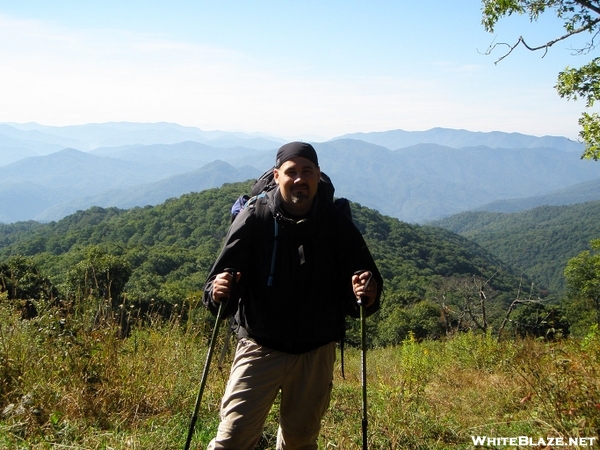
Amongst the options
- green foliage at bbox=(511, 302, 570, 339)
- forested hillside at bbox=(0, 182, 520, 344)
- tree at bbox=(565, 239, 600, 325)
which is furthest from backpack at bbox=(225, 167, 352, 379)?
tree at bbox=(565, 239, 600, 325)

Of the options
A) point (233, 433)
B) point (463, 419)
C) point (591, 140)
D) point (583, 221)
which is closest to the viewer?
point (233, 433)

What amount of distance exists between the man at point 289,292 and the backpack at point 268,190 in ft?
0.28

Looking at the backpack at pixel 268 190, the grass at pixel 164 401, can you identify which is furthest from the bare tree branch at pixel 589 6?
the backpack at pixel 268 190

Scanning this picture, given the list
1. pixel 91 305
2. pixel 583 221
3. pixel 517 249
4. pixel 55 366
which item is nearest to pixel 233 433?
pixel 55 366

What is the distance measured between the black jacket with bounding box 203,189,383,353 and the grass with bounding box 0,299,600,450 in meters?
1.11

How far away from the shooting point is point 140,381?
3574 mm

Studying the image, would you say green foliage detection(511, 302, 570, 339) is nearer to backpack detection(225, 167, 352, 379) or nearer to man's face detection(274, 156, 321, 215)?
backpack detection(225, 167, 352, 379)

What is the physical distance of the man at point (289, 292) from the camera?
2463 mm

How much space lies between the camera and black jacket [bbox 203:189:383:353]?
2.48 m

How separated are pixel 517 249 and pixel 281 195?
12744 cm

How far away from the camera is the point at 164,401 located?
3.60m

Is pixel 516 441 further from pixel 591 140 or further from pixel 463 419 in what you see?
pixel 591 140

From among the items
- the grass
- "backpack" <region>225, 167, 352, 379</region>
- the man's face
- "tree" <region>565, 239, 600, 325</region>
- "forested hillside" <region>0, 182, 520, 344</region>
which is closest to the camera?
the man's face

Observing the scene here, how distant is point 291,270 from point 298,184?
441 mm
